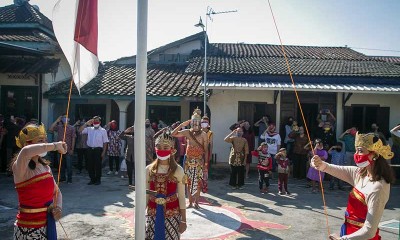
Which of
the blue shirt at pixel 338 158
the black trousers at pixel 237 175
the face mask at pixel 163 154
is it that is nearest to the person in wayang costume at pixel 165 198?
the face mask at pixel 163 154

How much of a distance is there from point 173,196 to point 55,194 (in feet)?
4.30

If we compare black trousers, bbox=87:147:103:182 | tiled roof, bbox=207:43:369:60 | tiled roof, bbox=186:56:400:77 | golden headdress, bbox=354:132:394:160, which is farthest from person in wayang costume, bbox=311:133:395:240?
tiled roof, bbox=207:43:369:60

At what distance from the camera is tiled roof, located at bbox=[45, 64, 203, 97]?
13.5m

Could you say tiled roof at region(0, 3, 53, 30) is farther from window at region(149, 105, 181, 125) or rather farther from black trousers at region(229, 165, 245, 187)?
black trousers at region(229, 165, 245, 187)

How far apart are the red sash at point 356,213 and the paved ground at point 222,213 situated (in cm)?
258

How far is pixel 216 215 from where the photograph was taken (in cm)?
691

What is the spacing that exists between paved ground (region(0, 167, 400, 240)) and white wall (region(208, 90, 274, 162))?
3.30 meters

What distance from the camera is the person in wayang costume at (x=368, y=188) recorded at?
306 centimetres

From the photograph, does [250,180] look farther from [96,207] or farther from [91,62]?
[91,62]

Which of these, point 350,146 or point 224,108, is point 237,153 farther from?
point 224,108

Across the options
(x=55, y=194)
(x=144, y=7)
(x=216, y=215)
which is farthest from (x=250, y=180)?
(x=144, y=7)

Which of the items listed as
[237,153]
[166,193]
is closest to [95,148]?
[237,153]

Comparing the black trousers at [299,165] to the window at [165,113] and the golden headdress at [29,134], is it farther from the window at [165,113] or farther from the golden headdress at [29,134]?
the golden headdress at [29,134]

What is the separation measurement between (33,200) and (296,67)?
40.7 feet
